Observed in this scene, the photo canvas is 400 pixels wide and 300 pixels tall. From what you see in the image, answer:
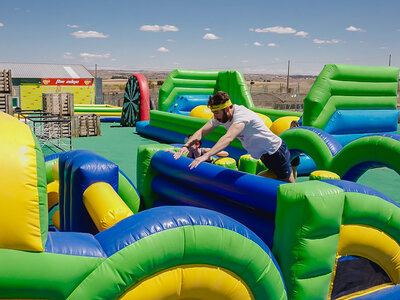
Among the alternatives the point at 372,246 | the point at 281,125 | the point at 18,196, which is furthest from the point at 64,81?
the point at 18,196

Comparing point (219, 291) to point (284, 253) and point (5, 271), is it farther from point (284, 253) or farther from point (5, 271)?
point (5, 271)

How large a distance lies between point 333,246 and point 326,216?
9.2 inches

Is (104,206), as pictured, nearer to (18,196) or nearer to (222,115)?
(222,115)

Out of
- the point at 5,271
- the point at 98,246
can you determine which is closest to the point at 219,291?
the point at 98,246

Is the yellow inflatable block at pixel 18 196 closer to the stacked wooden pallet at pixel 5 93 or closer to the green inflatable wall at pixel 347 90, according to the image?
the green inflatable wall at pixel 347 90

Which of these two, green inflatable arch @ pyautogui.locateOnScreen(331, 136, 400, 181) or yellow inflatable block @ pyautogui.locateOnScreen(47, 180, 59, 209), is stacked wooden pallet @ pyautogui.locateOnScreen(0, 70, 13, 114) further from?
green inflatable arch @ pyautogui.locateOnScreen(331, 136, 400, 181)

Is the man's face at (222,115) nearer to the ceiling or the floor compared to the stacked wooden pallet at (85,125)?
nearer to the ceiling

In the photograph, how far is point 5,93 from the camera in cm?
929

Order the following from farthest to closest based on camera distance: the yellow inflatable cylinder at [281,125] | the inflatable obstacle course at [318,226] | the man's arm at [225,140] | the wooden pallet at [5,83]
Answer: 1. the wooden pallet at [5,83]
2. the yellow inflatable cylinder at [281,125]
3. the man's arm at [225,140]
4. the inflatable obstacle course at [318,226]

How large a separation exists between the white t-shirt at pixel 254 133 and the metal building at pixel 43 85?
22.7 metres

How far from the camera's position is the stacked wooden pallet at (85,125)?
1252 centimetres

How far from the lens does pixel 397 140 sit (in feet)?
14.0

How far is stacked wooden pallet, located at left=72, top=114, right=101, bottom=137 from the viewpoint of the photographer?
1252cm

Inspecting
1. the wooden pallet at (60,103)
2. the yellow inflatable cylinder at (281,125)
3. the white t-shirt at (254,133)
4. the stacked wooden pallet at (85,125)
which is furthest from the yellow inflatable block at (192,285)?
the stacked wooden pallet at (85,125)
